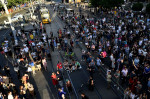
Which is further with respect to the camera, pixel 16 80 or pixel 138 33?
pixel 138 33

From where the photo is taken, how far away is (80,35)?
75.3 feet

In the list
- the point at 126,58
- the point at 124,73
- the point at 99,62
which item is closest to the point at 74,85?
the point at 99,62

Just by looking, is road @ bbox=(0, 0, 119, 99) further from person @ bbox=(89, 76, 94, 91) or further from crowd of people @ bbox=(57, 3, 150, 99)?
crowd of people @ bbox=(57, 3, 150, 99)

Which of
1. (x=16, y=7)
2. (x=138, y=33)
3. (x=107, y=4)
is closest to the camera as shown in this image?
(x=138, y=33)

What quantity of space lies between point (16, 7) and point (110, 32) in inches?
2191

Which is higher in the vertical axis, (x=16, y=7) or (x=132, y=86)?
(x=16, y=7)

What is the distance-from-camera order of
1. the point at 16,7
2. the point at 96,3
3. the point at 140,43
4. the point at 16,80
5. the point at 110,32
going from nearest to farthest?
the point at 16,80 → the point at 140,43 → the point at 110,32 → the point at 96,3 → the point at 16,7

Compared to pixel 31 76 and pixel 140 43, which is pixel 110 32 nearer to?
pixel 140 43

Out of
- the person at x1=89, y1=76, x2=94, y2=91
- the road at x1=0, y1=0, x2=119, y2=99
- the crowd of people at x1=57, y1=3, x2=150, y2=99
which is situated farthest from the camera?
the road at x1=0, y1=0, x2=119, y2=99

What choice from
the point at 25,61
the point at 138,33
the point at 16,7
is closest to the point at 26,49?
the point at 25,61

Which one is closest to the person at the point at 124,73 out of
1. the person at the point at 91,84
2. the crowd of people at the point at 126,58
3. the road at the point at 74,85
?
the crowd of people at the point at 126,58

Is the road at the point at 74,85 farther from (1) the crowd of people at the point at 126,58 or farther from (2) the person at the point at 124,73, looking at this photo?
(2) the person at the point at 124,73

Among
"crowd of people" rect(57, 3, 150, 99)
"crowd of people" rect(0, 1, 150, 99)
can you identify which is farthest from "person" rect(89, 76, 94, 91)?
"crowd of people" rect(57, 3, 150, 99)

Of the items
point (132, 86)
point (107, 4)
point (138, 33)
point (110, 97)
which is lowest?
point (110, 97)
